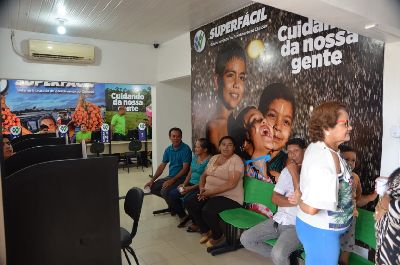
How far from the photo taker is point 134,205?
2.79m

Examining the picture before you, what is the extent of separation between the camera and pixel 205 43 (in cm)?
453

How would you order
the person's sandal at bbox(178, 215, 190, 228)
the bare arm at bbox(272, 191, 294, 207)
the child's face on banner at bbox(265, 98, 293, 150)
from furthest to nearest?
the person's sandal at bbox(178, 215, 190, 228)
the child's face on banner at bbox(265, 98, 293, 150)
the bare arm at bbox(272, 191, 294, 207)

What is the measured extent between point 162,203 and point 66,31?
3336mm

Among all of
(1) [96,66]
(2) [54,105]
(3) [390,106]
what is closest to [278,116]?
(3) [390,106]

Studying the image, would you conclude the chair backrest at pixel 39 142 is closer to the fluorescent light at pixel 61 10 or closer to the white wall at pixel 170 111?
the fluorescent light at pixel 61 10

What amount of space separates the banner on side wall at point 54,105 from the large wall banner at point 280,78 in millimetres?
4304

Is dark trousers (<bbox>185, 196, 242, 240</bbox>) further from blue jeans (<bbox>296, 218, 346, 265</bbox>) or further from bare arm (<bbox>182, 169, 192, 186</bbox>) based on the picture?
blue jeans (<bbox>296, 218, 346, 265</bbox>)

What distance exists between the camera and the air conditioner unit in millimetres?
4785

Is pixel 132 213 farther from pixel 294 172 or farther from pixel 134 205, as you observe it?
pixel 294 172

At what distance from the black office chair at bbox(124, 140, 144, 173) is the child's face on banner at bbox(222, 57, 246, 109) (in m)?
4.45

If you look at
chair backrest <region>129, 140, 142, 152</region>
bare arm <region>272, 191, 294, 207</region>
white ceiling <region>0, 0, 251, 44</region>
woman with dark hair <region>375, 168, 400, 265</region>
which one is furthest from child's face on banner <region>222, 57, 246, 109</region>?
chair backrest <region>129, 140, 142, 152</region>

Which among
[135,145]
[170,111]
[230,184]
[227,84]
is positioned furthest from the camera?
[135,145]

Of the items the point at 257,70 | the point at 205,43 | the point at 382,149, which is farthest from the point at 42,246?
the point at 205,43

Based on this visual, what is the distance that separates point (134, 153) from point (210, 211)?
561cm
